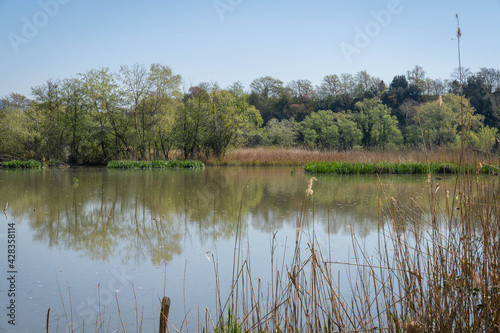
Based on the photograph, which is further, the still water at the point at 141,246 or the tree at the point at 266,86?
the tree at the point at 266,86

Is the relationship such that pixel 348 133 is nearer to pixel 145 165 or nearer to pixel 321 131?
pixel 321 131

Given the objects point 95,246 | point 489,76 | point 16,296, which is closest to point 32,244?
point 95,246

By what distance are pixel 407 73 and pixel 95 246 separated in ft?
153

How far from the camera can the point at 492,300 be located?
2.11m

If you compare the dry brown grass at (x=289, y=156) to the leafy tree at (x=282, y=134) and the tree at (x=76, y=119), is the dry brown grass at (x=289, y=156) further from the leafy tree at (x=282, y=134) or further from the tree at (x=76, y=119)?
the leafy tree at (x=282, y=134)

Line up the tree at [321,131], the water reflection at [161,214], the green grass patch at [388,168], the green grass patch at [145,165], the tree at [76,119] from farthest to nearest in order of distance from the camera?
the tree at [321,131], the tree at [76,119], the green grass patch at [145,165], the green grass patch at [388,168], the water reflection at [161,214]

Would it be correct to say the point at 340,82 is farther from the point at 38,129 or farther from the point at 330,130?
the point at 38,129

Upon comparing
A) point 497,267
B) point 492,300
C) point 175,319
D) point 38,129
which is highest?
point 38,129

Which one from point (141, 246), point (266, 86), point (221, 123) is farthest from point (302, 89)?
point (141, 246)

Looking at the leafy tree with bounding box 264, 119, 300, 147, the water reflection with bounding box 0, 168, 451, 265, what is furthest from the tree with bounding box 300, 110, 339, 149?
the water reflection with bounding box 0, 168, 451, 265

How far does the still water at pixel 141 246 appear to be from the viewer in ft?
10.0

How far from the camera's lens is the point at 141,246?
4.95 metres

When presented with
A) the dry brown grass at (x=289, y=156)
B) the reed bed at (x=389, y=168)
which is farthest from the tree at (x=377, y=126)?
the reed bed at (x=389, y=168)

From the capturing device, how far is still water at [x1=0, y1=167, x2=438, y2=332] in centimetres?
306
